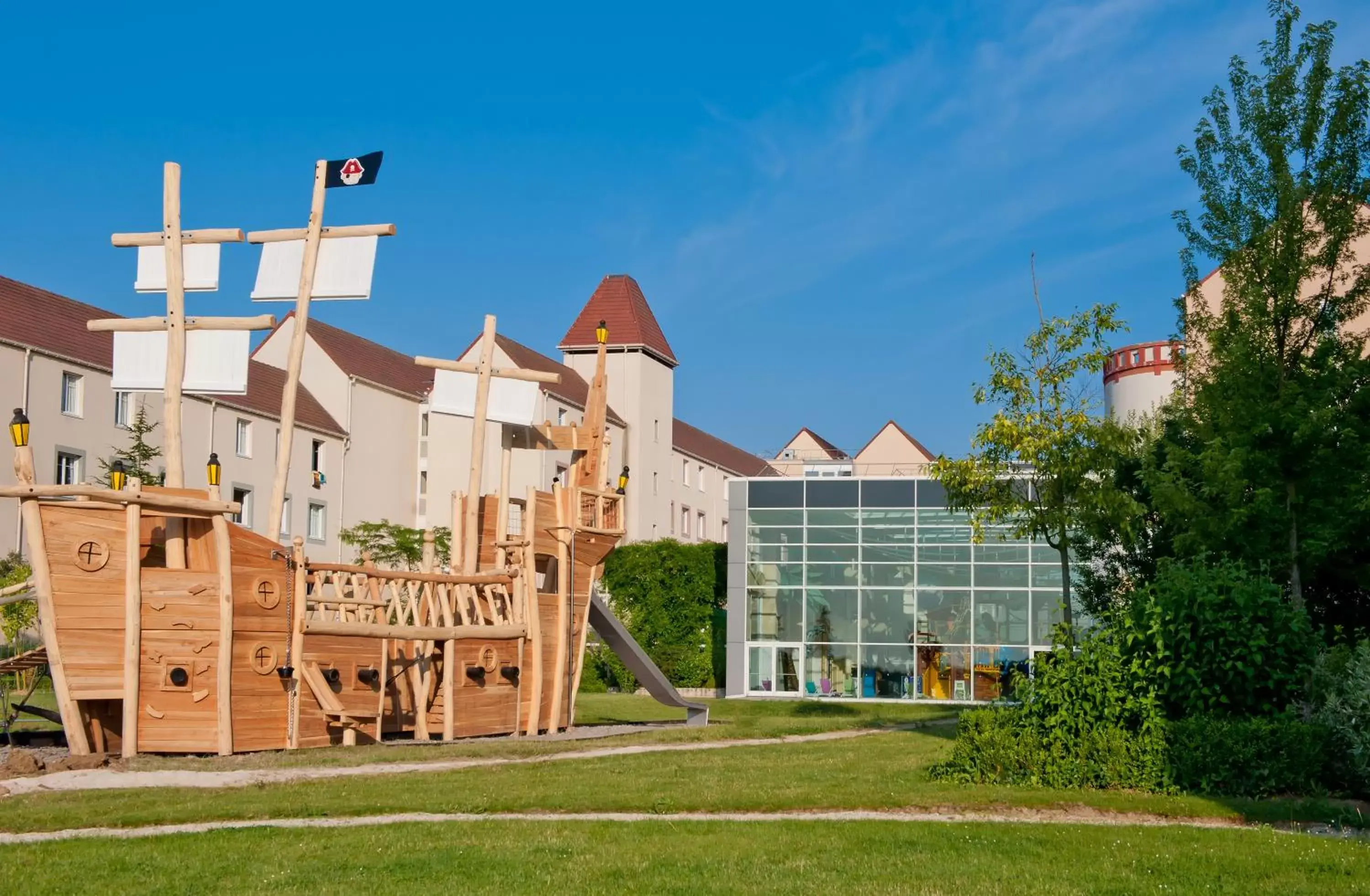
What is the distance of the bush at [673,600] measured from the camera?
49312 millimetres

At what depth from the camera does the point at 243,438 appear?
5131cm

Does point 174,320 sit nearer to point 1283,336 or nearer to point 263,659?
point 263,659

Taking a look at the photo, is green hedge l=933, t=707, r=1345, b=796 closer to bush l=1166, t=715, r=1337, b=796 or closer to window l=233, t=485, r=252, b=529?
bush l=1166, t=715, r=1337, b=796

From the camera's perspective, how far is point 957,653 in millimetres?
43281

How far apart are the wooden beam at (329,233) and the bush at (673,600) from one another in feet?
90.7

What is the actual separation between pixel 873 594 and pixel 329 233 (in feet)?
83.6

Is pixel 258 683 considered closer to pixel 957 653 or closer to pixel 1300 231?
pixel 1300 231

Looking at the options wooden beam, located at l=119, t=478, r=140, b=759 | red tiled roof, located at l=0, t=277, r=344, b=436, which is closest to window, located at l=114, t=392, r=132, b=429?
red tiled roof, located at l=0, t=277, r=344, b=436

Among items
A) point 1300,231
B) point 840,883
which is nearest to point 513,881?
point 840,883

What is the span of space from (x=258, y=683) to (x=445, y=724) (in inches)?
140

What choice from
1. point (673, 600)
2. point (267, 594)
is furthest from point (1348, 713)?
point (673, 600)

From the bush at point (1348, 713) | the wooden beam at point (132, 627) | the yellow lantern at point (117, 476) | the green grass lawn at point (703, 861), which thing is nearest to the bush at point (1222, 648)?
the bush at point (1348, 713)

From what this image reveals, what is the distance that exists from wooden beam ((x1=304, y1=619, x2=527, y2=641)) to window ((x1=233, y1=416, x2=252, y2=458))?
30.1 m

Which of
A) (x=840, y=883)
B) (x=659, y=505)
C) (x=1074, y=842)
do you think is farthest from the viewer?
(x=659, y=505)
